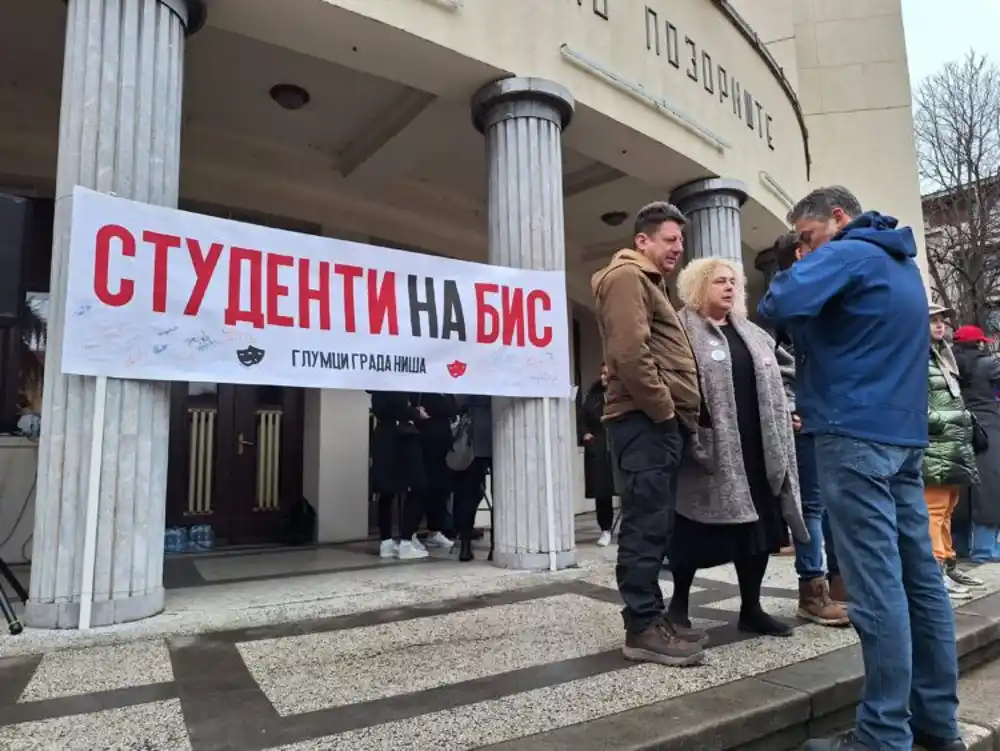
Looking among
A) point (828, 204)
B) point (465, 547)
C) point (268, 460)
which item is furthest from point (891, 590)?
point (268, 460)

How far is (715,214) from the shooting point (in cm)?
816

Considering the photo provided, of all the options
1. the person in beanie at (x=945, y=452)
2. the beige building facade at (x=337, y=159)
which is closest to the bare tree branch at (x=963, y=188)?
the beige building facade at (x=337, y=159)

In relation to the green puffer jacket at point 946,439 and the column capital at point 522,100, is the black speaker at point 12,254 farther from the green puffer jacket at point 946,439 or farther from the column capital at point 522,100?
the green puffer jacket at point 946,439

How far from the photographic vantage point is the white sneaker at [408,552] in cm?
627

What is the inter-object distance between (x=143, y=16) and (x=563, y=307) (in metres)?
3.45

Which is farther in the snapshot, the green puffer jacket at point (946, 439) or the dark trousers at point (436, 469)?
the dark trousers at point (436, 469)

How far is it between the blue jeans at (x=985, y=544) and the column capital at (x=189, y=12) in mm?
7220

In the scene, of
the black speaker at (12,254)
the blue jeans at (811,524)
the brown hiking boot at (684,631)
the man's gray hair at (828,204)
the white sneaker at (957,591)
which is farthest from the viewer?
the white sneaker at (957,591)

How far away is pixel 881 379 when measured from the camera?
2443 millimetres

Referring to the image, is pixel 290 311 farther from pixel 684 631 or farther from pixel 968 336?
pixel 968 336

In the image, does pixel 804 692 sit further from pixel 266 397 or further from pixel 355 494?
pixel 266 397

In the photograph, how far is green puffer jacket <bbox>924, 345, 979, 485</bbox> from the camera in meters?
4.79

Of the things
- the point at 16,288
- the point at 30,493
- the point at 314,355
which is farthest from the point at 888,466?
the point at 30,493

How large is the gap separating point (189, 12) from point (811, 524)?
5.09m
